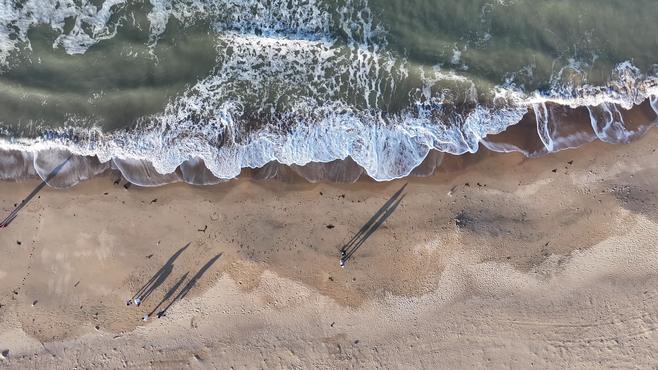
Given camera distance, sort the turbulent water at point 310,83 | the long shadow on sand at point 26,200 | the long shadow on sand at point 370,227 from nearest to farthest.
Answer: the long shadow on sand at point 26,200 < the long shadow on sand at point 370,227 < the turbulent water at point 310,83

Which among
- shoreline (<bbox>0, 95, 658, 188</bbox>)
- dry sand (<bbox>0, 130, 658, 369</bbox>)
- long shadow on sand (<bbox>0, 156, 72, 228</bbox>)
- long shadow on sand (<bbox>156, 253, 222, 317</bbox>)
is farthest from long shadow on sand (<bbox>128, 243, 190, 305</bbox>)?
long shadow on sand (<bbox>0, 156, 72, 228</bbox>)

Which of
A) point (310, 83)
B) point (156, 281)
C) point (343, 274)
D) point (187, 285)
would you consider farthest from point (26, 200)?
point (343, 274)

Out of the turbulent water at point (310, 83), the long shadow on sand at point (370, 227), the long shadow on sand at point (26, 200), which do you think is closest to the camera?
the long shadow on sand at point (26, 200)

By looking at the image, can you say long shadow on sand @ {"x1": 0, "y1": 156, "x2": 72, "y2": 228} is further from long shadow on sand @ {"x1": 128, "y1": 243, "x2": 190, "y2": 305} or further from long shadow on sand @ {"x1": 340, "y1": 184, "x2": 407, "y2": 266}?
long shadow on sand @ {"x1": 340, "y1": 184, "x2": 407, "y2": 266}

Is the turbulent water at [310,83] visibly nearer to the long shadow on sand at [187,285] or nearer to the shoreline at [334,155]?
the shoreline at [334,155]

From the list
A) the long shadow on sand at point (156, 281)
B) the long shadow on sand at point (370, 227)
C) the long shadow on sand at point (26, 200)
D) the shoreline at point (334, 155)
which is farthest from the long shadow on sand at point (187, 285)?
the long shadow on sand at point (26, 200)

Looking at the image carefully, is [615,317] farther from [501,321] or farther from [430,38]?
[430,38]

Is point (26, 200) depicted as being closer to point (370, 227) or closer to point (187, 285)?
point (187, 285)
